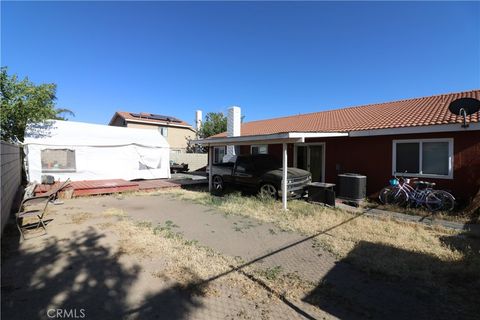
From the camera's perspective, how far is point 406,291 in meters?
3.94

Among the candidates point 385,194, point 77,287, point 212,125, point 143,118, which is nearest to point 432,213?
point 385,194

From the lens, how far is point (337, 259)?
16.7 feet

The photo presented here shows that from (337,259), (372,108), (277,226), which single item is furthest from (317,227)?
(372,108)

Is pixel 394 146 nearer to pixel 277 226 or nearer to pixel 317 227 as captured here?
pixel 317 227

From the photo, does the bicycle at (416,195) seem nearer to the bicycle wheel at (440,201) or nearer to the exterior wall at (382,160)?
the bicycle wheel at (440,201)

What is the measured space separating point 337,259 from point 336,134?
667cm

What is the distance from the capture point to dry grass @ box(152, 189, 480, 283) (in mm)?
4613

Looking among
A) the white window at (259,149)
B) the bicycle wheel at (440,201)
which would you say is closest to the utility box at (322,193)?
the bicycle wheel at (440,201)

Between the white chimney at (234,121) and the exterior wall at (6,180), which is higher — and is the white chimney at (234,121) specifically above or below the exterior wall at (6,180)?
above

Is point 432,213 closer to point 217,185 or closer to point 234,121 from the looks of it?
point 217,185

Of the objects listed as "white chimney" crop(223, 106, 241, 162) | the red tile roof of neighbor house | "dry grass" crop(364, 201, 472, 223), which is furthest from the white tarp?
"dry grass" crop(364, 201, 472, 223)

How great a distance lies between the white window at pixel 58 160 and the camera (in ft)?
44.4

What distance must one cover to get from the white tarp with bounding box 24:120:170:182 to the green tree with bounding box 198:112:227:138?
14.9 m

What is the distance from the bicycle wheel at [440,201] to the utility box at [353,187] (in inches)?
76.4
